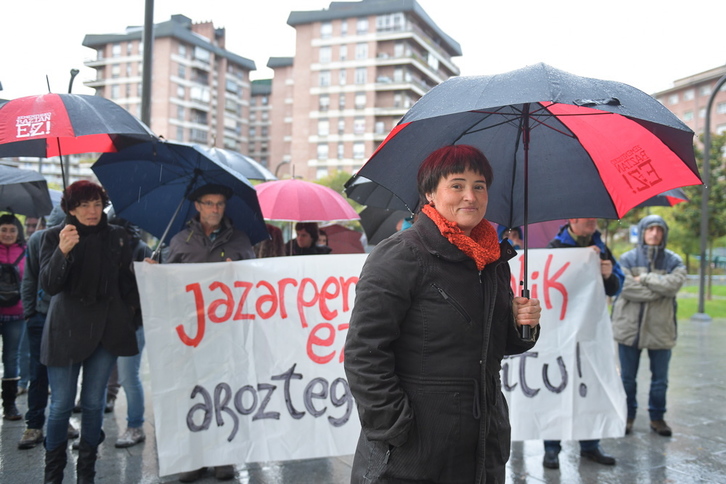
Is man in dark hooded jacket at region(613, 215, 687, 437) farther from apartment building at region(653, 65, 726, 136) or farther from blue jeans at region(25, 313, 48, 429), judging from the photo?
apartment building at region(653, 65, 726, 136)

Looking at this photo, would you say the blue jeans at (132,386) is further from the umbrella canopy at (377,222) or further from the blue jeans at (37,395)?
the umbrella canopy at (377,222)

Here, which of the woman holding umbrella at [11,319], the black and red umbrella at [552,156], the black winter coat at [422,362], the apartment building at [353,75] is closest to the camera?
the black winter coat at [422,362]

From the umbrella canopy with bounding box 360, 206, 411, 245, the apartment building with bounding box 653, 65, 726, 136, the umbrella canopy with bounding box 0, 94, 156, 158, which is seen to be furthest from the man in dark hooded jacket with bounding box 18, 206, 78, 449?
the apartment building with bounding box 653, 65, 726, 136

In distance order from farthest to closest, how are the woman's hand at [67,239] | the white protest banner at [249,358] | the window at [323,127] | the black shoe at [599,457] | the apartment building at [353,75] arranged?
the window at [323,127]
the apartment building at [353,75]
the black shoe at [599,457]
the white protest banner at [249,358]
the woman's hand at [67,239]

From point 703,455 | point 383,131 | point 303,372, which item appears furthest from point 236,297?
point 383,131

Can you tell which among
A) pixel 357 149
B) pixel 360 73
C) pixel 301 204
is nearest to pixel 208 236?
pixel 301 204

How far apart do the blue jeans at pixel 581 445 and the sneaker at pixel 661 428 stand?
963mm

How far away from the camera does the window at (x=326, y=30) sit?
2982 inches

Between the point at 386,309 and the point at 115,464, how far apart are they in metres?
3.29

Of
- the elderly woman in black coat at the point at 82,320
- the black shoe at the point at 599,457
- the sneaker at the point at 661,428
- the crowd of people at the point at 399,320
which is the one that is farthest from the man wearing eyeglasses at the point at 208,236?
the sneaker at the point at 661,428

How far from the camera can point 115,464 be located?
4.48 metres

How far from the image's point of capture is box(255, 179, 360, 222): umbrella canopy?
5.85 meters

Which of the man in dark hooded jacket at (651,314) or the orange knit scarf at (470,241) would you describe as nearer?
the orange knit scarf at (470,241)

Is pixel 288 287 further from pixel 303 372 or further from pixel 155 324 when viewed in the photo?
Result: pixel 155 324
